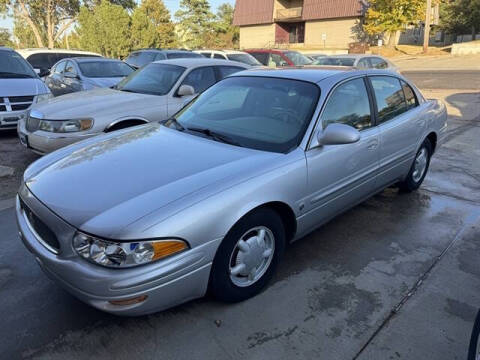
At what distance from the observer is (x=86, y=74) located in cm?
955

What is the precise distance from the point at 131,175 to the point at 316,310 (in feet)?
5.12

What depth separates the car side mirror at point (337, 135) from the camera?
9.52 ft

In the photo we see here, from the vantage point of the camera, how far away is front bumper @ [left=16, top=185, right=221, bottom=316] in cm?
210

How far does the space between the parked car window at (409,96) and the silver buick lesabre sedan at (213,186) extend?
281 millimetres

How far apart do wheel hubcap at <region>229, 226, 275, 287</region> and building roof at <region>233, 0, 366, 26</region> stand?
4485cm

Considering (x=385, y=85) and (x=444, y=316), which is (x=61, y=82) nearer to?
(x=385, y=85)

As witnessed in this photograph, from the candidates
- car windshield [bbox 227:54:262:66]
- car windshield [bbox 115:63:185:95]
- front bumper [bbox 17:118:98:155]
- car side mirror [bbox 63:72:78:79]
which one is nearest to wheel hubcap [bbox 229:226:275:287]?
front bumper [bbox 17:118:98:155]

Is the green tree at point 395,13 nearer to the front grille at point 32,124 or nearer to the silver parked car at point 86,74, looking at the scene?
the silver parked car at point 86,74

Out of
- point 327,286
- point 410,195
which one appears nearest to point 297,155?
point 327,286

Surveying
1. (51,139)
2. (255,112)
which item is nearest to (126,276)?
(255,112)

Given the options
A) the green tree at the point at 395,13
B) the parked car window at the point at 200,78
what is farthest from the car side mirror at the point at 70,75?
the green tree at the point at 395,13

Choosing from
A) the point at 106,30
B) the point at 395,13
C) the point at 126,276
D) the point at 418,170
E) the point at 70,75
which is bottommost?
the point at 418,170

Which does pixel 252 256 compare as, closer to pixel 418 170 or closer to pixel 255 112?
pixel 255 112

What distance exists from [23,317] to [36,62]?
12.1 meters
